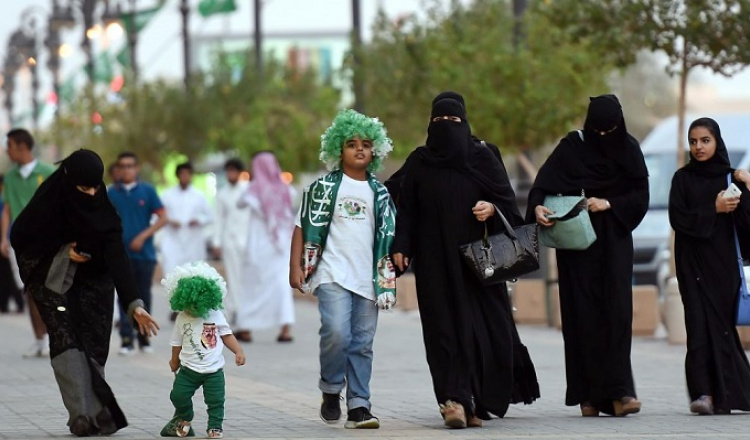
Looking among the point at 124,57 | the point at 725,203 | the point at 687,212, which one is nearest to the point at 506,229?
the point at 687,212

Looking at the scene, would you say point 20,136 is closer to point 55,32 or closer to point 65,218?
point 65,218

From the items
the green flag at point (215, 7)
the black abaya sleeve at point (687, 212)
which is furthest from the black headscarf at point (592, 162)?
the green flag at point (215, 7)

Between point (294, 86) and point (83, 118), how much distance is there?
700cm

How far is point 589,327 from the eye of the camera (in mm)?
11086

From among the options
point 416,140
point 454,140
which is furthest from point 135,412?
point 416,140

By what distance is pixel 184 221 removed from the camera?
69.9ft

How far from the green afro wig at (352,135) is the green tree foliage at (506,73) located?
11.6 metres

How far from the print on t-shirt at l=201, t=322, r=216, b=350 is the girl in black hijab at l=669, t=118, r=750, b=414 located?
120 inches

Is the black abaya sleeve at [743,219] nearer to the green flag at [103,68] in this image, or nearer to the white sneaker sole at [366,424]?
the white sneaker sole at [366,424]

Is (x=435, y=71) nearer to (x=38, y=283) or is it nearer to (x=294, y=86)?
(x=38, y=283)

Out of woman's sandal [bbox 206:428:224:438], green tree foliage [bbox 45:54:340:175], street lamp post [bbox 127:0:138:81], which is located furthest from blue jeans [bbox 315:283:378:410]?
green tree foliage [bbox 45:54:340:175]

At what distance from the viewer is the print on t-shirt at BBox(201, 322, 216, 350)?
32.2 feet

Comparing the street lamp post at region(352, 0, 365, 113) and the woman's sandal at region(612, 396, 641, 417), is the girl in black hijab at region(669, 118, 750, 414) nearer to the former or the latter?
the woman's sandal at region(612, 396, 641, 417)

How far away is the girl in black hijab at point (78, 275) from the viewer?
32.6 ft
